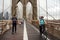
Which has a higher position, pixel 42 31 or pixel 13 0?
pixel 13 0

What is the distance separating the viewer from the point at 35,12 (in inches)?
1939

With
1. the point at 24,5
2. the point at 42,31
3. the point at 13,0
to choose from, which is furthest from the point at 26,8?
the point at 42,31

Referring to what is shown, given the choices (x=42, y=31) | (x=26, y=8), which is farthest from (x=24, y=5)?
(x=42, y=31)

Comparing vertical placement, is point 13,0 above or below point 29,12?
above

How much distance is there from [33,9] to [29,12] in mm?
1372

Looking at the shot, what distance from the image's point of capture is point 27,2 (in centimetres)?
5006

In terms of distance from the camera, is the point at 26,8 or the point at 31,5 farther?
the point at 31,5

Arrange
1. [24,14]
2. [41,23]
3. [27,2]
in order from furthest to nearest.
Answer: [27,2]
[24,14]
[41,23]

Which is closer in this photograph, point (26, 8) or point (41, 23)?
point (41, 23)

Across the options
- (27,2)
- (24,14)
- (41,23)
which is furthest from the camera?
(27,2)

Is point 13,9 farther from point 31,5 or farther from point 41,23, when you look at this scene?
point 41,23

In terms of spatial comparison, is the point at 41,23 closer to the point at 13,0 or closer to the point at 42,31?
the point at 42,31

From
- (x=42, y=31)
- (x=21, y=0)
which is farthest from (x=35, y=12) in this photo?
(x=42, y=31)

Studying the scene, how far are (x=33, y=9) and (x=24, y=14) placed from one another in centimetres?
373
